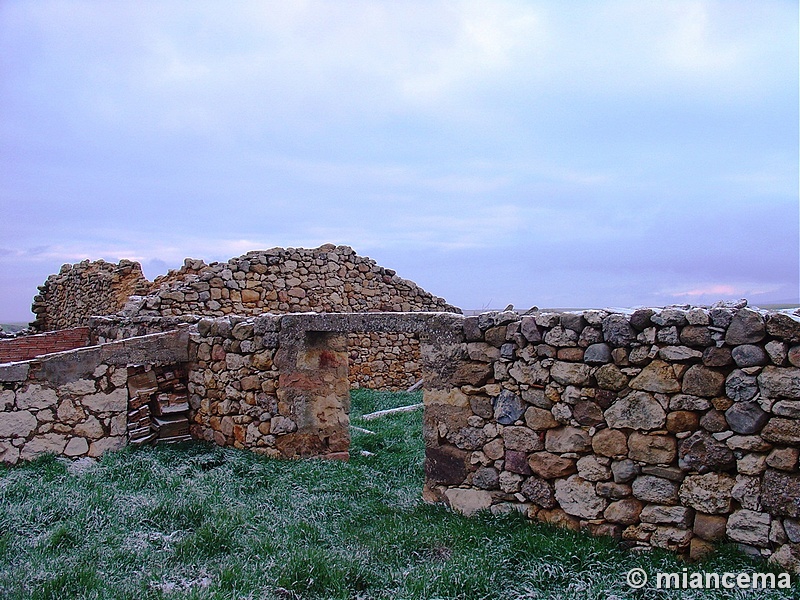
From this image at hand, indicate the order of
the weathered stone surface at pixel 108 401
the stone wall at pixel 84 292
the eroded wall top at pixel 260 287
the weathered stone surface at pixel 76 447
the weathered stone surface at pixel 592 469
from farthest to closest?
the stone wall at pixel 84 292, the eroded wall top at pixel 260 287, the weathered stone surface at pixel 108 401, the weathered stone surface at pixel 76 447, the weathered stone surface at pixel 592 469

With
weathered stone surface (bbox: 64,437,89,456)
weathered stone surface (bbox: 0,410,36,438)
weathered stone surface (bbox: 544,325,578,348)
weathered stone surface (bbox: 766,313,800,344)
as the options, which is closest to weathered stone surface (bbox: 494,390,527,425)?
weathered stone surface (bbox: 544,325,578,348)

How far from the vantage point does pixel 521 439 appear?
4586 mm

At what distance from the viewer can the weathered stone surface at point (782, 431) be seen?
3.45 m

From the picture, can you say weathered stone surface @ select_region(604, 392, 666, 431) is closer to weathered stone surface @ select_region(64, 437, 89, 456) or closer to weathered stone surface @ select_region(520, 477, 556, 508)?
weathered stone surface @ select_region(520, 477, 556, 508)

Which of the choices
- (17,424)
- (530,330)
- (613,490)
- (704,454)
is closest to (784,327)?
(704,454)

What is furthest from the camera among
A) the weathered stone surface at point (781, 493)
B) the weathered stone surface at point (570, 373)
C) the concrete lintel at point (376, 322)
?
the concrete lintel at point (376, 322)

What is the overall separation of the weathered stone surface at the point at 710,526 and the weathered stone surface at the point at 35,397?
622 cm

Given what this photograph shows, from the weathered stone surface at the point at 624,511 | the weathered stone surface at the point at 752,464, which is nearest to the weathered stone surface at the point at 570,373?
the weathered stone surface at the point at 624,511

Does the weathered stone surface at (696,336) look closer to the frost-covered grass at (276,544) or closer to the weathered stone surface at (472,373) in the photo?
the frost-covered grass at (276,544)

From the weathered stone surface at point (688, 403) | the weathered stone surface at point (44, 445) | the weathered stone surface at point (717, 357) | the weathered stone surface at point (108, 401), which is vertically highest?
the weathered stone surface at point (717, 357)

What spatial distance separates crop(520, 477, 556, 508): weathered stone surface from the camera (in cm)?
443

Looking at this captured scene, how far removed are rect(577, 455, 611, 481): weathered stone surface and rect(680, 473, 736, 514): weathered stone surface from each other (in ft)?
1.66

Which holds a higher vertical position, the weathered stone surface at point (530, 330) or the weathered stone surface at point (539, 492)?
the weathered stone surface at point (530, 330)

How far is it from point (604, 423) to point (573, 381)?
1.18 feet
